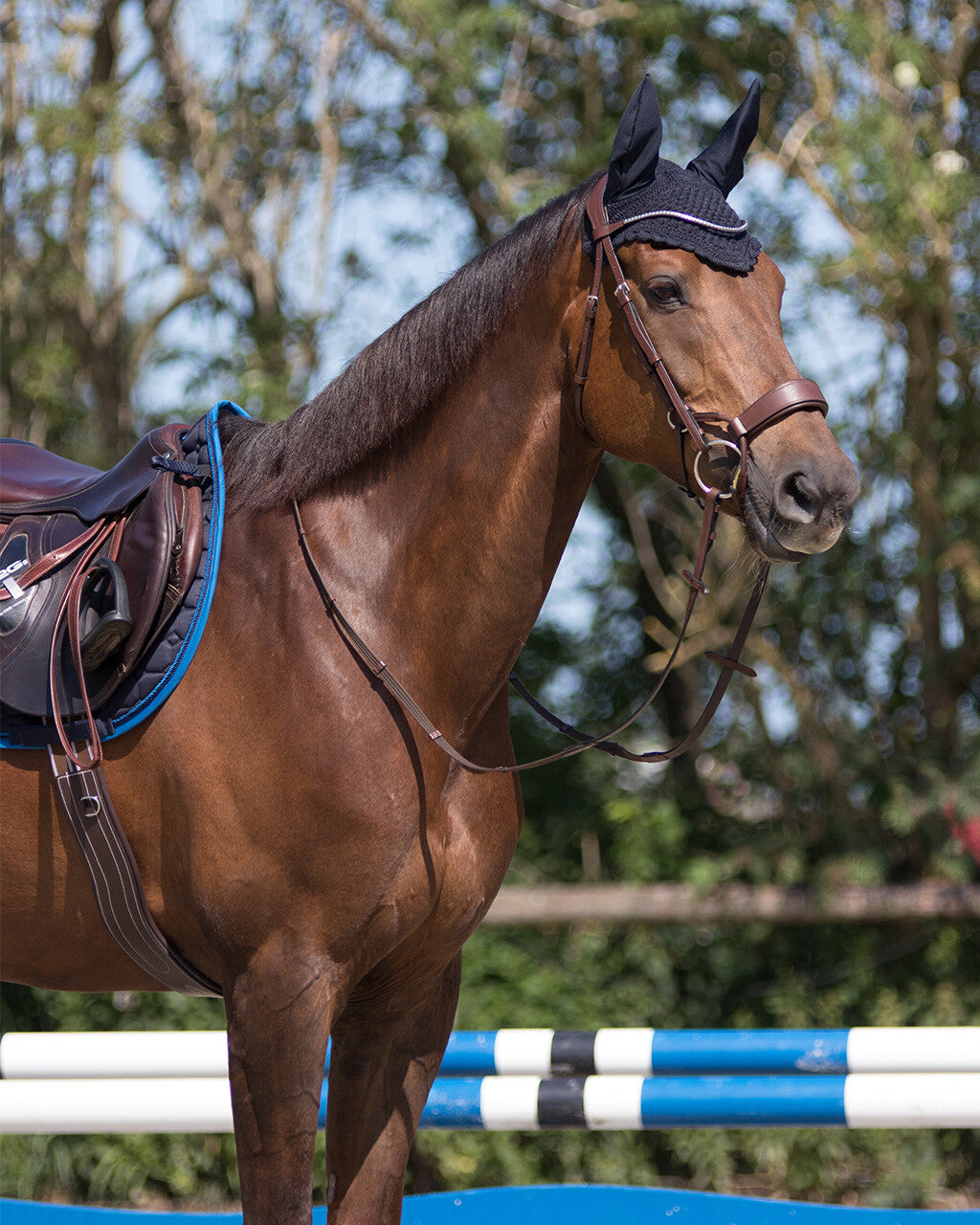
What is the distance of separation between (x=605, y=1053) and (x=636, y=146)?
78.8 inches

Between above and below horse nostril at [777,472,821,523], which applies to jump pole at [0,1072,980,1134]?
below

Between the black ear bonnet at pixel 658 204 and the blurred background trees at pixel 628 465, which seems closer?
the black ear bonnet at pixel 658 204

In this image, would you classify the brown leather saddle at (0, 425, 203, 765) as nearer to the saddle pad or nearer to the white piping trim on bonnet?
the saddle pad

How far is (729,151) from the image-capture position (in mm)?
2105

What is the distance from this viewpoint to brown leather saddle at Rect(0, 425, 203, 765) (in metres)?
2.09

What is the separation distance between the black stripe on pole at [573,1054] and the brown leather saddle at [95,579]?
4.83ft

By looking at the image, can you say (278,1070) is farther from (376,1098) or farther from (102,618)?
(102,618)

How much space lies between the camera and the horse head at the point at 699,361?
1.82m

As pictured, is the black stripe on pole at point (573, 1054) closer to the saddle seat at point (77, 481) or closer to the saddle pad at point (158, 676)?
the saddle pad at point (158, 676)

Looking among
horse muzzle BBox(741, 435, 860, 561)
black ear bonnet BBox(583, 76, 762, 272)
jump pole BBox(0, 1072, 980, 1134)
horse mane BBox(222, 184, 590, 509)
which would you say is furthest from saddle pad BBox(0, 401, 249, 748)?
jump pole BBox(0, 1072, 980, 1134)

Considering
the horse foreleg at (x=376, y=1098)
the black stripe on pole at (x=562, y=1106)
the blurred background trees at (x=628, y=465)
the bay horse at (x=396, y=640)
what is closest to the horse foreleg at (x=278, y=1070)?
the bay horse at (x=396, y=640)

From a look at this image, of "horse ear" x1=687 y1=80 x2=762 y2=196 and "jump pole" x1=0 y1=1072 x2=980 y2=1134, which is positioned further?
"jump pole" x1=0 y1=1072 x2=980 y2=1134

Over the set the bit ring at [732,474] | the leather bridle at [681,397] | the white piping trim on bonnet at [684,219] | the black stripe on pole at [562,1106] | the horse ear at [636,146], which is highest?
the horse ear at [636,146]

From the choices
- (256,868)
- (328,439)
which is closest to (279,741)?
(256,868)
